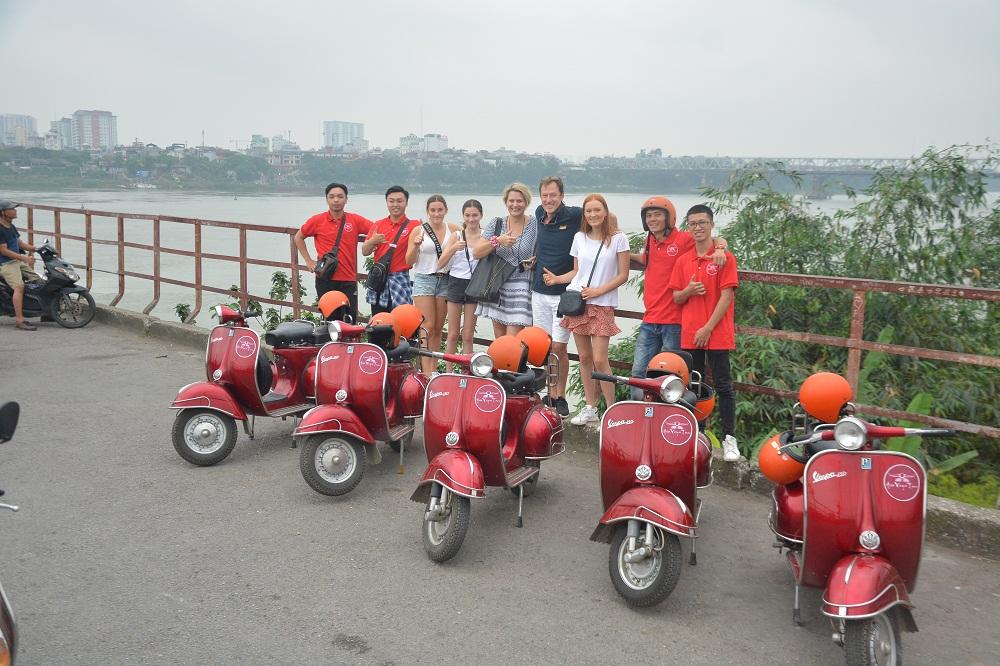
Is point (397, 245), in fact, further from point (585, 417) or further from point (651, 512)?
point (651, 512)

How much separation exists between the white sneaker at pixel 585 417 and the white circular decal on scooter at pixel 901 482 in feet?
9.44

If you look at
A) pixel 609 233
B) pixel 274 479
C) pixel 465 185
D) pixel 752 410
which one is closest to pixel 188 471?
pixel 274 479

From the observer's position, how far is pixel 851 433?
3.69m

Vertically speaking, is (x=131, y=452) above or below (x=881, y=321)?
below

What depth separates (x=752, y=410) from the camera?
686 centimetres

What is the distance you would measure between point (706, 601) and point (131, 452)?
3.95 m

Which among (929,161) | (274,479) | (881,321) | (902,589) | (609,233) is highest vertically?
(929,161)

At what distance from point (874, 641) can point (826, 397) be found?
3.45ft

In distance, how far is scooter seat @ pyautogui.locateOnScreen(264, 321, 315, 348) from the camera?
645cm

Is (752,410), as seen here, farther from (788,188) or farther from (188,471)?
(188,471)

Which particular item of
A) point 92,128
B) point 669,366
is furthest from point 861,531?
point 92,128

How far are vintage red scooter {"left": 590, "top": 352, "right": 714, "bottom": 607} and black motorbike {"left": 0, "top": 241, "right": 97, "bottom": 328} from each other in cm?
849

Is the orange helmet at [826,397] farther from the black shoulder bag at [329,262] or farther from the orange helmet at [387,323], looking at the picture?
the black shoulder bag at [329,262]

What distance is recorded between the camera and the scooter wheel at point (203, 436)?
591 centimetres
